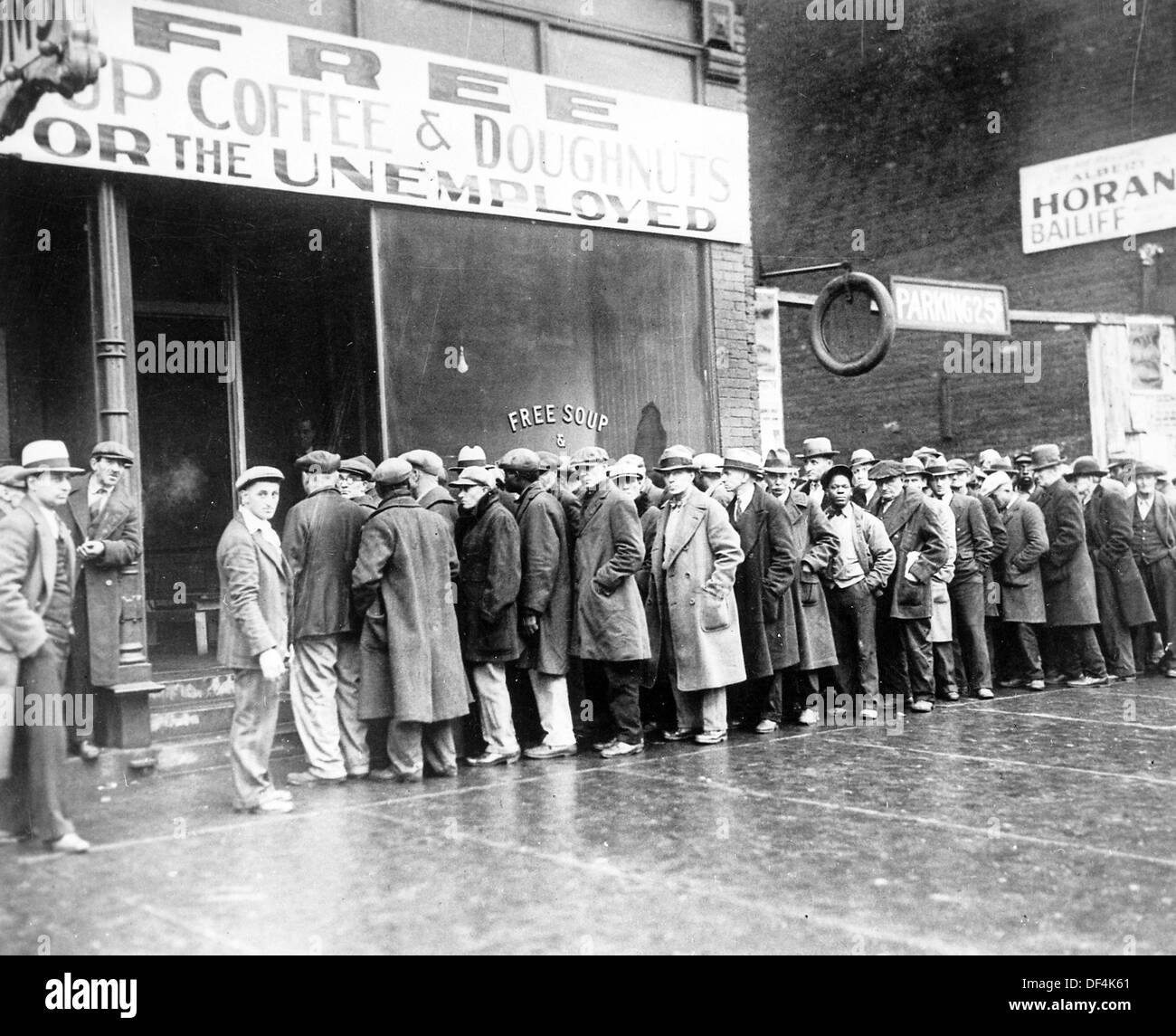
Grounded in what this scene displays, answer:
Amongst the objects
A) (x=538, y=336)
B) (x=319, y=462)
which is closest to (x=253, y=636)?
(x=319, y=462)

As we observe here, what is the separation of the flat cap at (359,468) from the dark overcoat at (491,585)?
78 cm

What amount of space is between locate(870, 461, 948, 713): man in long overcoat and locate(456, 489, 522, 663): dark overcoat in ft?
11.3

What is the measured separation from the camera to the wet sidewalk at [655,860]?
493cm

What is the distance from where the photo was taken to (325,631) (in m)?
8.12

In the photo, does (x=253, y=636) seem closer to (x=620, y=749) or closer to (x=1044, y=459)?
(x=620, y=749)

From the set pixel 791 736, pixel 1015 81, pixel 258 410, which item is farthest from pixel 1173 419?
pixel 258 410

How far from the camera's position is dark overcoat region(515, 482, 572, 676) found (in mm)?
8781

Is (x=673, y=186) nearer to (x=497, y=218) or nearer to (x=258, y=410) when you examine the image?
(x=497, y=218)

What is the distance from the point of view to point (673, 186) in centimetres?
1226

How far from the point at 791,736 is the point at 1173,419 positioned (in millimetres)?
10265

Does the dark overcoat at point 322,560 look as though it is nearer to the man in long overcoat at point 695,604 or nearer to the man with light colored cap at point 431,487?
the man with light colored cap at point 431,487

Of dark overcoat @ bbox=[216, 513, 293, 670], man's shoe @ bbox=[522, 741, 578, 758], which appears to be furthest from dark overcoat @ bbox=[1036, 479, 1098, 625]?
dark overcoat @ bbox=[216, 513, 293, 670]

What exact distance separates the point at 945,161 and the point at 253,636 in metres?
15.1

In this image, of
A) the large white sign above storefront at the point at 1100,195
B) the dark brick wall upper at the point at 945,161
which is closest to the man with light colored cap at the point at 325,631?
the dark brick wall upper at the point at 945,161
